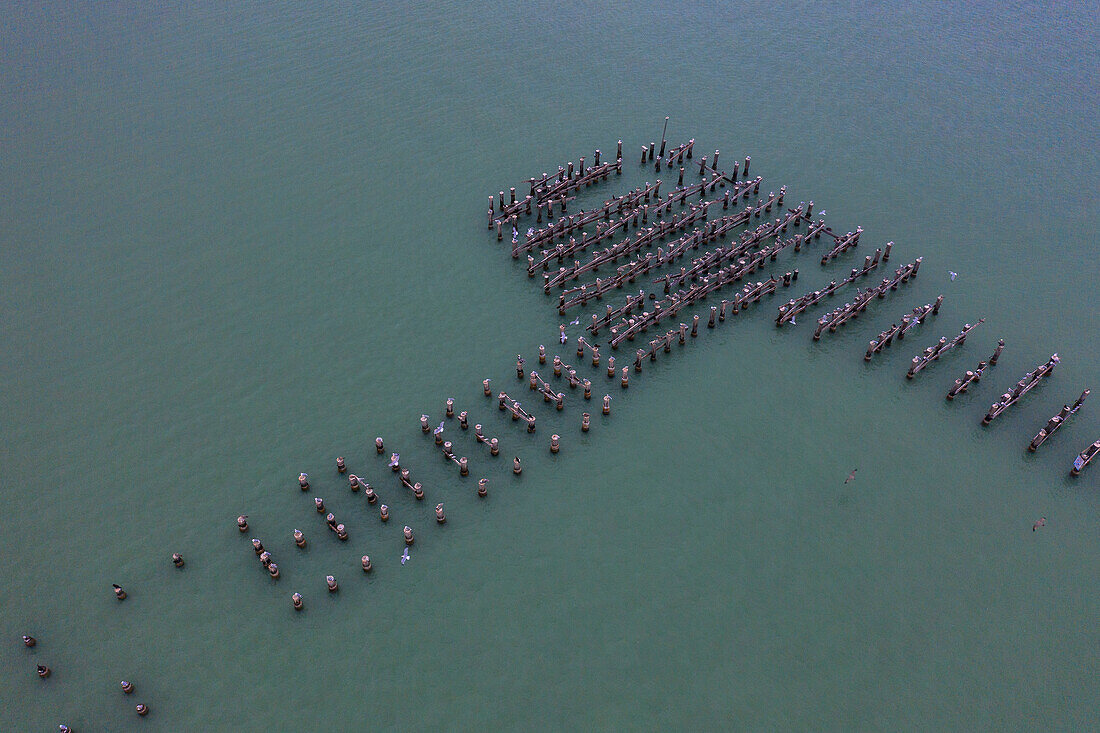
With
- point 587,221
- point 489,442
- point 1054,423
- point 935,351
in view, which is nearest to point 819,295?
point 935,351

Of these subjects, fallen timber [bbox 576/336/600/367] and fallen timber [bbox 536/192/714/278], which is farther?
fallen timber [bbox 536/192/714/278]

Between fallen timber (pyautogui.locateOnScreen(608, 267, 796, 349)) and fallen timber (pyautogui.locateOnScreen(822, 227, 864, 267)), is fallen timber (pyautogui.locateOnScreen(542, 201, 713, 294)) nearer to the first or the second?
fallen timber (pyautogui.locateOnScreen(608, 267, 796, 349))

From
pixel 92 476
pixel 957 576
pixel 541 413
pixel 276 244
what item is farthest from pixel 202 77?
pixel 957 576

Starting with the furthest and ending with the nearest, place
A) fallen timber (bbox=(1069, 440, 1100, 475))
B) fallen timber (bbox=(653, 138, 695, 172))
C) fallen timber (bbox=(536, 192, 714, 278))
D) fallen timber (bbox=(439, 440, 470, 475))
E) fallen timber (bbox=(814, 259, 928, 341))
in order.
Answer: fallen timber (bbox=(653, 138, 695, 172)) < fallen timber (bbox=(536, 192, 714, 278)) < fallen timber (bbox=(814, 259, 928, 341)) < fallen timber (bbox=(1069, 440, 1100, 475)) < fallen timber (bbox=(439, 440, 470, 475))

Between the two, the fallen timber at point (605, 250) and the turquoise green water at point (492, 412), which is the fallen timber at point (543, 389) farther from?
the fallen timber at point (605, 250)

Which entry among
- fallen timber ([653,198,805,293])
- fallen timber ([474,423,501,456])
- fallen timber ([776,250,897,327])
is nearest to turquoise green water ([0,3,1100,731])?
fallen timber ([474,423,501,456])

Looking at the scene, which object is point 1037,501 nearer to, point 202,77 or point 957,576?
point 957,576
